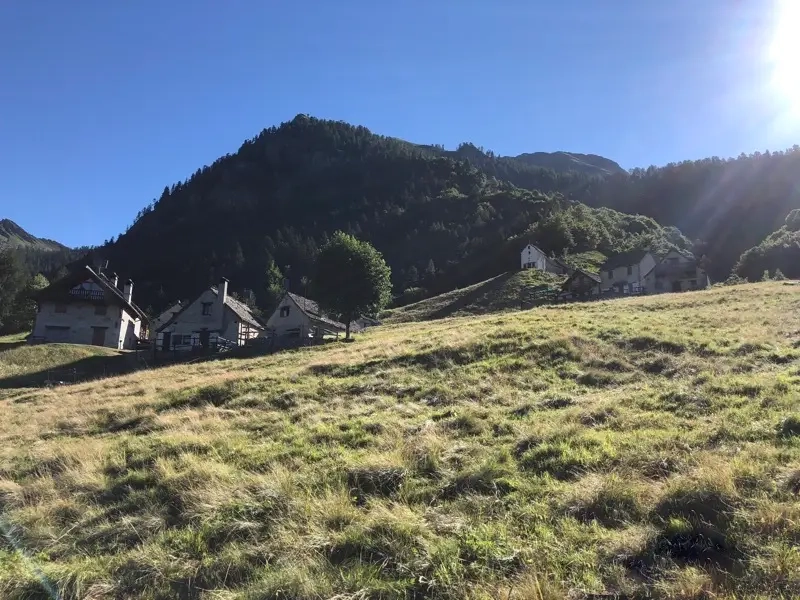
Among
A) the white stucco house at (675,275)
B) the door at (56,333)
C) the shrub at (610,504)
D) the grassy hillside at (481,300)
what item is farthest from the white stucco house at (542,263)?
the shrub at (610,504)

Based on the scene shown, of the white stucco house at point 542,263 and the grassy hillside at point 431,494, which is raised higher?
the white stucco house at point 542,263

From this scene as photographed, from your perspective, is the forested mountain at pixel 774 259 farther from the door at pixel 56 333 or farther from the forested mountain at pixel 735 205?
the door at pixel 56 333

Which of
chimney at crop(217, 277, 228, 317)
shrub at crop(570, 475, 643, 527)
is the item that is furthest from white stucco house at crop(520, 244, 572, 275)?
shrub at crop(570, 475, 643, 527)

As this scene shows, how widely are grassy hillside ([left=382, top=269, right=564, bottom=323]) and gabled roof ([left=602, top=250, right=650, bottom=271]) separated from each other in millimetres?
8373

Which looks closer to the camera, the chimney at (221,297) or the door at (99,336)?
the chimney at (221,297)

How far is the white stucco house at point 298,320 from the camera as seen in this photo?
202ft

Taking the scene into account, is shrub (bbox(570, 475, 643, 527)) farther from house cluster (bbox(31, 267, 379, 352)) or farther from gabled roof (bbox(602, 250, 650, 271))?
gabled roof (bbox(602, 250, 650, 271))

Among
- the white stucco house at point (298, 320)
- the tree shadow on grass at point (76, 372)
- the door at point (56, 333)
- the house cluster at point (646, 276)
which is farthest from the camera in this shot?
the house cluster at point (646, 276)

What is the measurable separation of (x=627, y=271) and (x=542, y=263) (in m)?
19.7

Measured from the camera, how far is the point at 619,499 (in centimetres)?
754

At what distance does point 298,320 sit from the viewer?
206ft

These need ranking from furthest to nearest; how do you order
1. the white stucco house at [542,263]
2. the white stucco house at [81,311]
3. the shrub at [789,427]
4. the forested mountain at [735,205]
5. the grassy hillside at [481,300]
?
1. the forested mountain at [735,205]
2. the white stucco house at [542,263]
3. the grassy hillside at [481,300]
4. the white stucco house at [81,311]
5. the shrub at [789,427]

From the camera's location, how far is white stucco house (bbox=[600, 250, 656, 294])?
87375 millimetres

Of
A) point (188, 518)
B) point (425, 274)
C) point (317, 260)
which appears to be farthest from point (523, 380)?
point (425, 274)
